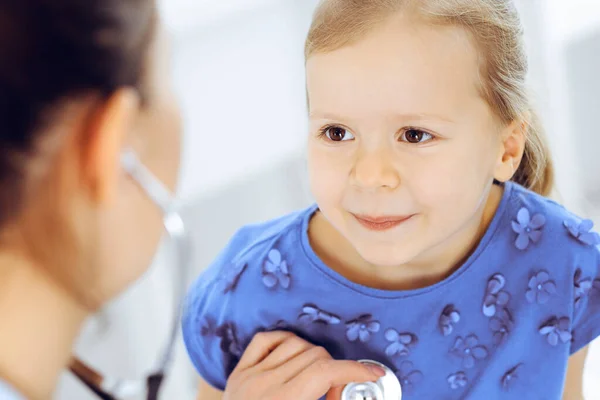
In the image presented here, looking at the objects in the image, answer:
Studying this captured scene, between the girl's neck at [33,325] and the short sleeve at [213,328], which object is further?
the short sleeve at [213,328]

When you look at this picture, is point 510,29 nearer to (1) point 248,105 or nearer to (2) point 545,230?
(2) point 545,230

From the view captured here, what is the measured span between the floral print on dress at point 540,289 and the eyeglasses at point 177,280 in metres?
0.46

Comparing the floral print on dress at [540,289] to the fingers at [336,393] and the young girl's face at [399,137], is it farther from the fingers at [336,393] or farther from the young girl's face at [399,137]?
the fingers at [336,393]

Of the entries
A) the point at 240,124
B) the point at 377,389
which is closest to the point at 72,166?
the point at 377,389

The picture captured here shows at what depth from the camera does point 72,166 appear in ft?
1.96

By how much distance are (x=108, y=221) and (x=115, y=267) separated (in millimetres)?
45

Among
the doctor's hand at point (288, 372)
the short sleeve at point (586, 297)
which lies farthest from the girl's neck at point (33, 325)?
the short sleeve at point (586, 297)

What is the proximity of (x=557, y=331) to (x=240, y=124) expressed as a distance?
1.00 m

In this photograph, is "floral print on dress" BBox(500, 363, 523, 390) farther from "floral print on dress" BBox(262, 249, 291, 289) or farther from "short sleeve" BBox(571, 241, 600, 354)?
"floral print on dress" BBox(262, 249, 291, 289)

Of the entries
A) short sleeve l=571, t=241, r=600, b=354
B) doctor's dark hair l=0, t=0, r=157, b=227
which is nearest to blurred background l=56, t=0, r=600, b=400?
short sleeve l=571, t=241, r=600, b=354

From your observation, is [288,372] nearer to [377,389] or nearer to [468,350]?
[377,389]

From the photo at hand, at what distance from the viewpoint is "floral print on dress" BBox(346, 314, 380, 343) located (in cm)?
98

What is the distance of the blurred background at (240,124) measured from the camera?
152 centimetres

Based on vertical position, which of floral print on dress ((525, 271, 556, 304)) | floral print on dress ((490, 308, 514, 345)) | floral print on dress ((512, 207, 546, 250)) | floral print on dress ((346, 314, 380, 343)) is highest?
floral print on dress ((512, 207, 546, 250))
